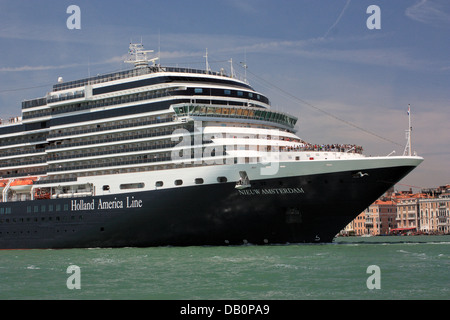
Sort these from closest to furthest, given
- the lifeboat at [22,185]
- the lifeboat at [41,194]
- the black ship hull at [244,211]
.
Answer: the black ship hull at [244,211], the lifeboat at [41,194], the lifeboat at [22,185]

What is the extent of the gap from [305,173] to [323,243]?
5481 millimetres

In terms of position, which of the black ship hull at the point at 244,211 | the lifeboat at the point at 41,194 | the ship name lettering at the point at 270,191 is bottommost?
the black ship hull at the point at 244,211

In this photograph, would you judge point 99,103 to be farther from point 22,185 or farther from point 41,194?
point 22,185

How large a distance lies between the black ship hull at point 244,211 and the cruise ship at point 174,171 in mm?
74

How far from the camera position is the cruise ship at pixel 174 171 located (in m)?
39.7

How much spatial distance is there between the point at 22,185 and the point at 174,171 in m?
17.0

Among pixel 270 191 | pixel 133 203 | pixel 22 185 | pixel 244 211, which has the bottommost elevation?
pixel 244 211

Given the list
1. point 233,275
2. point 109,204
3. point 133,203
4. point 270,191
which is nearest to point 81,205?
point 109,204

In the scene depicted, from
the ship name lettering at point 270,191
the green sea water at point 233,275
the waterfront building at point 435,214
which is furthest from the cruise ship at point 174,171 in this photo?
the waterfront building at point 435,214

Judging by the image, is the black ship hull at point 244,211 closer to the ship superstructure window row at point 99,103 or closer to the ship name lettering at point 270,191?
the ship name lettering at point 270,191

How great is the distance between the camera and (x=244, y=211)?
40125 mm

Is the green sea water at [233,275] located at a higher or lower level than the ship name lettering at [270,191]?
lower

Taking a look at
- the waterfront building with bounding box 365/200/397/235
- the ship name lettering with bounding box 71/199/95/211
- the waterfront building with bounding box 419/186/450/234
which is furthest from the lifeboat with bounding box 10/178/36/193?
the waterfront building with bounding box 419/186/450/234
